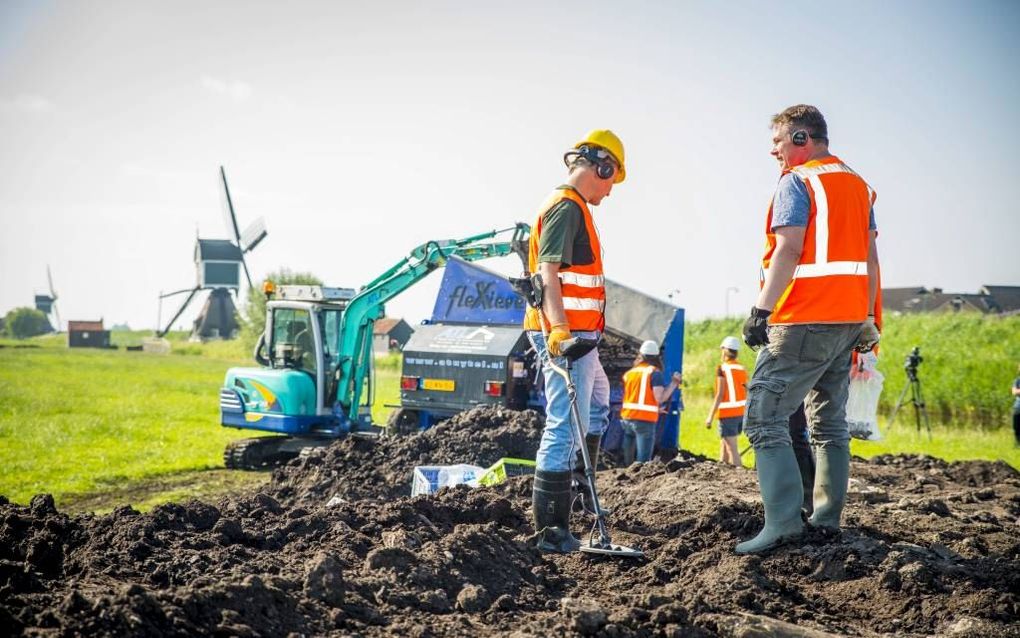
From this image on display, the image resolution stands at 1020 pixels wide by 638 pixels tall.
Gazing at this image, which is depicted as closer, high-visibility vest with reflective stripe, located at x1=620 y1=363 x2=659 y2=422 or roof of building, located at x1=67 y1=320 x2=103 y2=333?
high-visibility vest with reflective stripe, located at x1=620 y1=363 x2=659 y2=422

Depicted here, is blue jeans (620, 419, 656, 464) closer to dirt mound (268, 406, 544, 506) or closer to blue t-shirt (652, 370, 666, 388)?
blue t-shirt (652, 370, 666, 388)

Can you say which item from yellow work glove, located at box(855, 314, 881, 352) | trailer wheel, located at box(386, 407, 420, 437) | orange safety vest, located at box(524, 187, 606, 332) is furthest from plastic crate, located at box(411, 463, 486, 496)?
trailer wheel, located at box(386, 407, 420, 437)

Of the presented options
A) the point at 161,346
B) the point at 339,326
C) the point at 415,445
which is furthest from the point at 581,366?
the point at 161,346

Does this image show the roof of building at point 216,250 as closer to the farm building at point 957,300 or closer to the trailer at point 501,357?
the farm building at point 957,300

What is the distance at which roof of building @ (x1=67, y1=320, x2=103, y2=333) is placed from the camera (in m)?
78.1

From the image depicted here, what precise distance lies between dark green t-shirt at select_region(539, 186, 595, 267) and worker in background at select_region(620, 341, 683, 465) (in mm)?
5202

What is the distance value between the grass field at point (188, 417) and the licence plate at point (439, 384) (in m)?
2.49

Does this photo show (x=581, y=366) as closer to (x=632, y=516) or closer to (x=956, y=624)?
(x=632, y=516)

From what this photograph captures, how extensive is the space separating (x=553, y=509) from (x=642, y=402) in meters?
5.34

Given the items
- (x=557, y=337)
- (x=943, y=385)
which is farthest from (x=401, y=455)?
(x=943, y=385)

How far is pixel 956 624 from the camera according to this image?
12.2ft

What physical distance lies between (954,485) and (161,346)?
66353 mm

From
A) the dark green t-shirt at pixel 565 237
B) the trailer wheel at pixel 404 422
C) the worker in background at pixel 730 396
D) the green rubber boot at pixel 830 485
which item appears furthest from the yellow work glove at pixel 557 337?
the trailer wheel at pixel 404 422

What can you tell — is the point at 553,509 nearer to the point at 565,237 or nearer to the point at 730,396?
the point at 565,237
